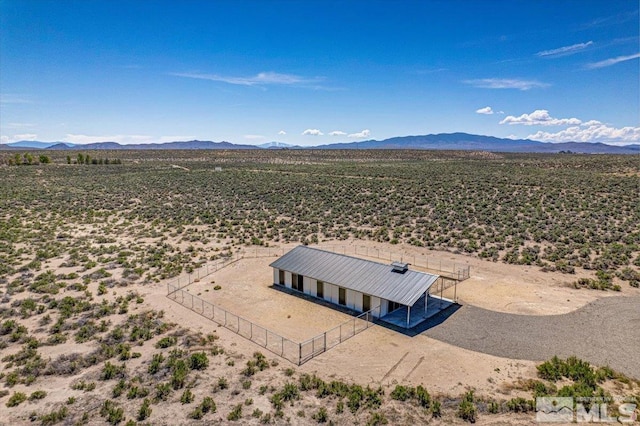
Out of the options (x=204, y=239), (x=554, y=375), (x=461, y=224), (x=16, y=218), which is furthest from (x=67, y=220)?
(x=554, y=375)

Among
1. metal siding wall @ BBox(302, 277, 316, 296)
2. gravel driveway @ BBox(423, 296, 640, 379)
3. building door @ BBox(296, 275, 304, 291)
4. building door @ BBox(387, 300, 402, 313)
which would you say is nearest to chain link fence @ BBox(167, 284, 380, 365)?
building door @ BBox(387, 300, 402, 313)

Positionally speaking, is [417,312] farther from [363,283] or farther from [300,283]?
[300,283]

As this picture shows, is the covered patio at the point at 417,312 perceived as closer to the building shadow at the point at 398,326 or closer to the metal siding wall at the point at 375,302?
the building shadow at the point at 398,326

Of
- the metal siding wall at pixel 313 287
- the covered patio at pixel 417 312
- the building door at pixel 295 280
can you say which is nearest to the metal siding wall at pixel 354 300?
the covered patio at pixel 417 312

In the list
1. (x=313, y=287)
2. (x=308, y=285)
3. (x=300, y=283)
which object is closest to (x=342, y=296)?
(x=313, y=287)

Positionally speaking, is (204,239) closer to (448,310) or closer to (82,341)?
(82,341)

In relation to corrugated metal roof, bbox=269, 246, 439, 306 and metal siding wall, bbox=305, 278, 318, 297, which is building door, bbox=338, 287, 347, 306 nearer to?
corrugated metal roof, bbox=269, 246, 439, 306

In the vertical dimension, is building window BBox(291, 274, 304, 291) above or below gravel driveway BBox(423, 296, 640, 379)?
above
